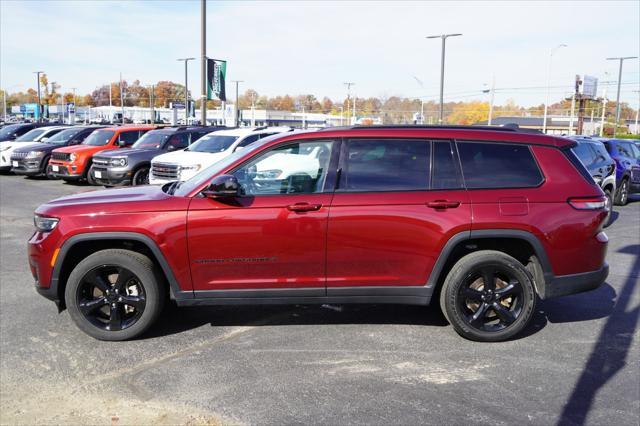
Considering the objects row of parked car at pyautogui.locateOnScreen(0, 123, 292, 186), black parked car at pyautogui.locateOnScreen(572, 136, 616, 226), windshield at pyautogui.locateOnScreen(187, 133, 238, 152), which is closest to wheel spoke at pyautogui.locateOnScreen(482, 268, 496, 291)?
black parked car at pyautogui.locateOnScreen(572, 136, 616, 226)

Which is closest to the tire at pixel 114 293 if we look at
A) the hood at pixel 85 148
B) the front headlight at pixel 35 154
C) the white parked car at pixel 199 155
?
the white parked car at pixel 199 155

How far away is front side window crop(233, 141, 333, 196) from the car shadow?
245 cm

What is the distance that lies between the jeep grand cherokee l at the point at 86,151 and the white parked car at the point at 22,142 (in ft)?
9.67

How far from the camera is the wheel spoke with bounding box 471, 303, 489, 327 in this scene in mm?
4863

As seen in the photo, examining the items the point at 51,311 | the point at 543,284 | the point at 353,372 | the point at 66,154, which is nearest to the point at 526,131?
the point at 543,284

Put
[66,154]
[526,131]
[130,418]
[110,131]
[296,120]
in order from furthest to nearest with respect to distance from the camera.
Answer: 1. [296,120]
2. [110,131]
3. [66,154]
4. [526,131]
5. [130,418]

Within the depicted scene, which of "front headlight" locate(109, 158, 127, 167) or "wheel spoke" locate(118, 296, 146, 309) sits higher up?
"front headlight" locate(109, 158, 127, 167)

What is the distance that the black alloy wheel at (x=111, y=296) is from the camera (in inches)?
189

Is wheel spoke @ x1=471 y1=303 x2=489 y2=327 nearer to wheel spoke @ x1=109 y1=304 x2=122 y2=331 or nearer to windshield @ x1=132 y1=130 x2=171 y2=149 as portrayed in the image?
wheel spoke @ x1=109 y1=304 x2=122 y2=331

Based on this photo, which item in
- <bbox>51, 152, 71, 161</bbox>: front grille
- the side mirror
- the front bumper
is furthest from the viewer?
<bbox>51, 152, 71, 161</bbox>: front grille

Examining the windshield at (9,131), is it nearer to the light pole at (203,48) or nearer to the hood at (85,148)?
the hood at (85,148)

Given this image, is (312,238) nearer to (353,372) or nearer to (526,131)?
(353,372)

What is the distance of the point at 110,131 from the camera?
721 inches

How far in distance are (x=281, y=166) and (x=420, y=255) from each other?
1392 mm
